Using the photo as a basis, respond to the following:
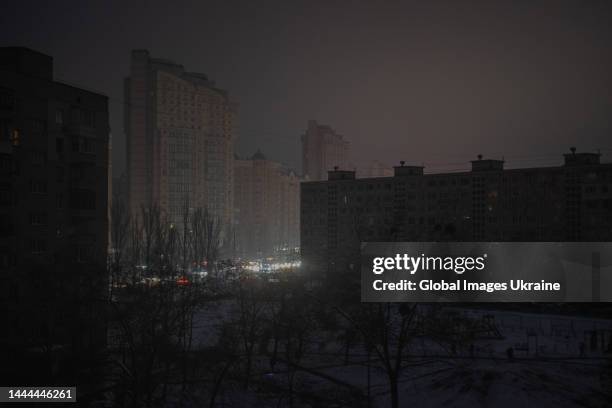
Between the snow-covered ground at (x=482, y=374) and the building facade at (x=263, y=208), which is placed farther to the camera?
the building facade at (x=263, y=208)

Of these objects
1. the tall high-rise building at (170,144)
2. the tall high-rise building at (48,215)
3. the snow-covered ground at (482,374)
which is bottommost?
the snow-covered ground at (482,374)

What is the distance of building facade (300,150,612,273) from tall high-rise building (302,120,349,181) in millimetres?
97336

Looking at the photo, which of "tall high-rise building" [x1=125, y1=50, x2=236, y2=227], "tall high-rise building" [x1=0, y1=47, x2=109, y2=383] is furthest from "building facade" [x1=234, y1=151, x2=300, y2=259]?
"tall high-rise building" [x1=0, y1=47, x2=109, y2=383]

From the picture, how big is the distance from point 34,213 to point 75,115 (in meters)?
3.71

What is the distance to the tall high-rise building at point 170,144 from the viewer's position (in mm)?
76062

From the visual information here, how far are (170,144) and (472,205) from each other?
4722 centimetres

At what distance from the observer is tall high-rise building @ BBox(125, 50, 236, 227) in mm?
76062

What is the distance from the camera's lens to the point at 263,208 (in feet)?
322

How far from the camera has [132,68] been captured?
78125 mm

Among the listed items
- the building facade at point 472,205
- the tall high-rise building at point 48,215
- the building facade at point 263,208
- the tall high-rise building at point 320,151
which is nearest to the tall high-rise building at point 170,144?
the building facade at point 263,208

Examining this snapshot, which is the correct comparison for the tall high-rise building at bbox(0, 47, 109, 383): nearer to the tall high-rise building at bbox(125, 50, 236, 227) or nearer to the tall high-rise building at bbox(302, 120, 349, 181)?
the tall high-rise building at bbox(125, 50, 236, 227)

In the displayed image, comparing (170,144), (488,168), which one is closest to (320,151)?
(170,144)

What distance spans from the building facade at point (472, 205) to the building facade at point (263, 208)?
39.9 metres

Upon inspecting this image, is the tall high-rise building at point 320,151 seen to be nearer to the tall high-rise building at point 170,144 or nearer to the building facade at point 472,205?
the tall high-rise building at point 170,144
